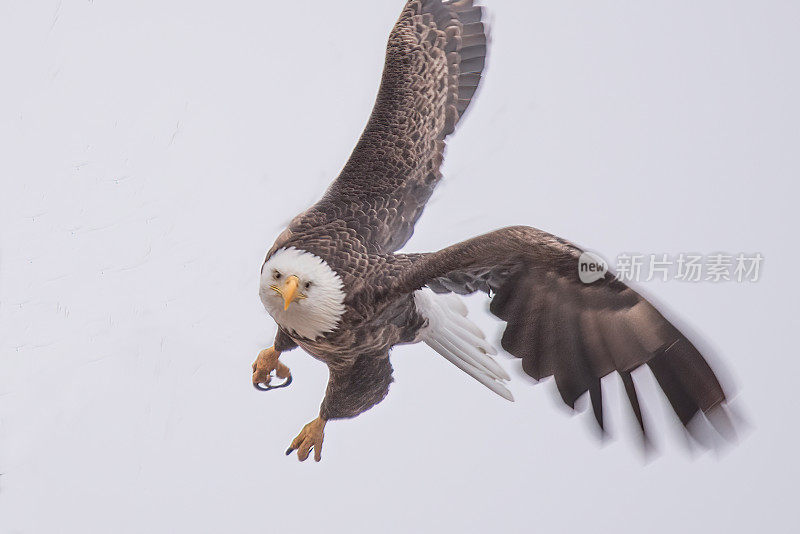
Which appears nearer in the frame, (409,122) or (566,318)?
(566,318)

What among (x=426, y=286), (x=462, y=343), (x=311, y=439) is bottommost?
(x=311, y=439)

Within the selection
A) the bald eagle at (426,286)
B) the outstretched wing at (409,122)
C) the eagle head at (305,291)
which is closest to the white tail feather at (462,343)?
the bald eagle at (426,286)

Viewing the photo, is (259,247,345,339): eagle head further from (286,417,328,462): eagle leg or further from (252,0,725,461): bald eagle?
(286,417,328,462): eagle leg

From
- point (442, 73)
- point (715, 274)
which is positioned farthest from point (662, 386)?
point (442, 73)

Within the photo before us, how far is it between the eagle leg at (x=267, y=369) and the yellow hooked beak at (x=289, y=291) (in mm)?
365

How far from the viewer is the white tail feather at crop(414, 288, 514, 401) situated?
2.15m

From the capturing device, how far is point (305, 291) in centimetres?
189

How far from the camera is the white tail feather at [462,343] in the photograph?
2154 millimetres

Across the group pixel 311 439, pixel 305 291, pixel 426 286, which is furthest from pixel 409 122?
pixel 311 439

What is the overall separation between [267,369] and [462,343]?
0.39 m

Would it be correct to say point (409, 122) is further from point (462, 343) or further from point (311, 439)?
point (311, 439)

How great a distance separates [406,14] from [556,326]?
71 cm

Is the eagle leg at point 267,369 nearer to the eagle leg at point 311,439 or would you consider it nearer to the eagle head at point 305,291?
the eagle leg at point 311,439

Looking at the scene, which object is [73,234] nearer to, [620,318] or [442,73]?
[442,73]
